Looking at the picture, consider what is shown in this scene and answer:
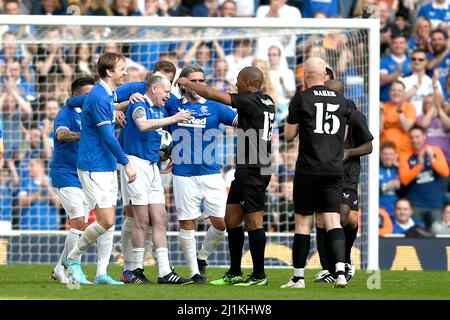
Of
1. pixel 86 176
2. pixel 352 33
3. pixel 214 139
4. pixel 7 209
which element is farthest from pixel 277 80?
pixel 86 176

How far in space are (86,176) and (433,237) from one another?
6.94 m

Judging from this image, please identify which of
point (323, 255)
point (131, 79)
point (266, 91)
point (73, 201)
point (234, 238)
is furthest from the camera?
point (131, 79)

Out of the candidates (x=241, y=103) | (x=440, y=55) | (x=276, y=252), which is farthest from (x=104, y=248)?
(x=440, y=55)

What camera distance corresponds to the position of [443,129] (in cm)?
1970

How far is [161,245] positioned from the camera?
1214 centimetres

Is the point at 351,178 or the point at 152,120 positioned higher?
the point at 152,120

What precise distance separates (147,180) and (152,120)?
680mm

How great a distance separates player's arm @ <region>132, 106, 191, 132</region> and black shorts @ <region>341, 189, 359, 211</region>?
94.9 inches

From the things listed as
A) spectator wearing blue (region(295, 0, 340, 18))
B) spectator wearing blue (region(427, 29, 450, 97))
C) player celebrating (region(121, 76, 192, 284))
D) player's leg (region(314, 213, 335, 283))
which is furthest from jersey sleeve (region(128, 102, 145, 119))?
spectator wearing blue (region(427, 29, 450, 97))

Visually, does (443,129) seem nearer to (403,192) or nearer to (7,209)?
(403,192)

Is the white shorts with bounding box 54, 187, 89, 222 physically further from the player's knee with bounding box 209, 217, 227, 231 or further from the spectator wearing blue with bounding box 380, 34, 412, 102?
the spectator wearing blue with bounding box 380, 34, 412, 102

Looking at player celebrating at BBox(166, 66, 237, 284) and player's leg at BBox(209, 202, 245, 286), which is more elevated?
player celebrating at BBox(166, 66, 237, 284)

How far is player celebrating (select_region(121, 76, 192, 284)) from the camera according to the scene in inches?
480

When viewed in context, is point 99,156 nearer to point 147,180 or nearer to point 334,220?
point 147,180
